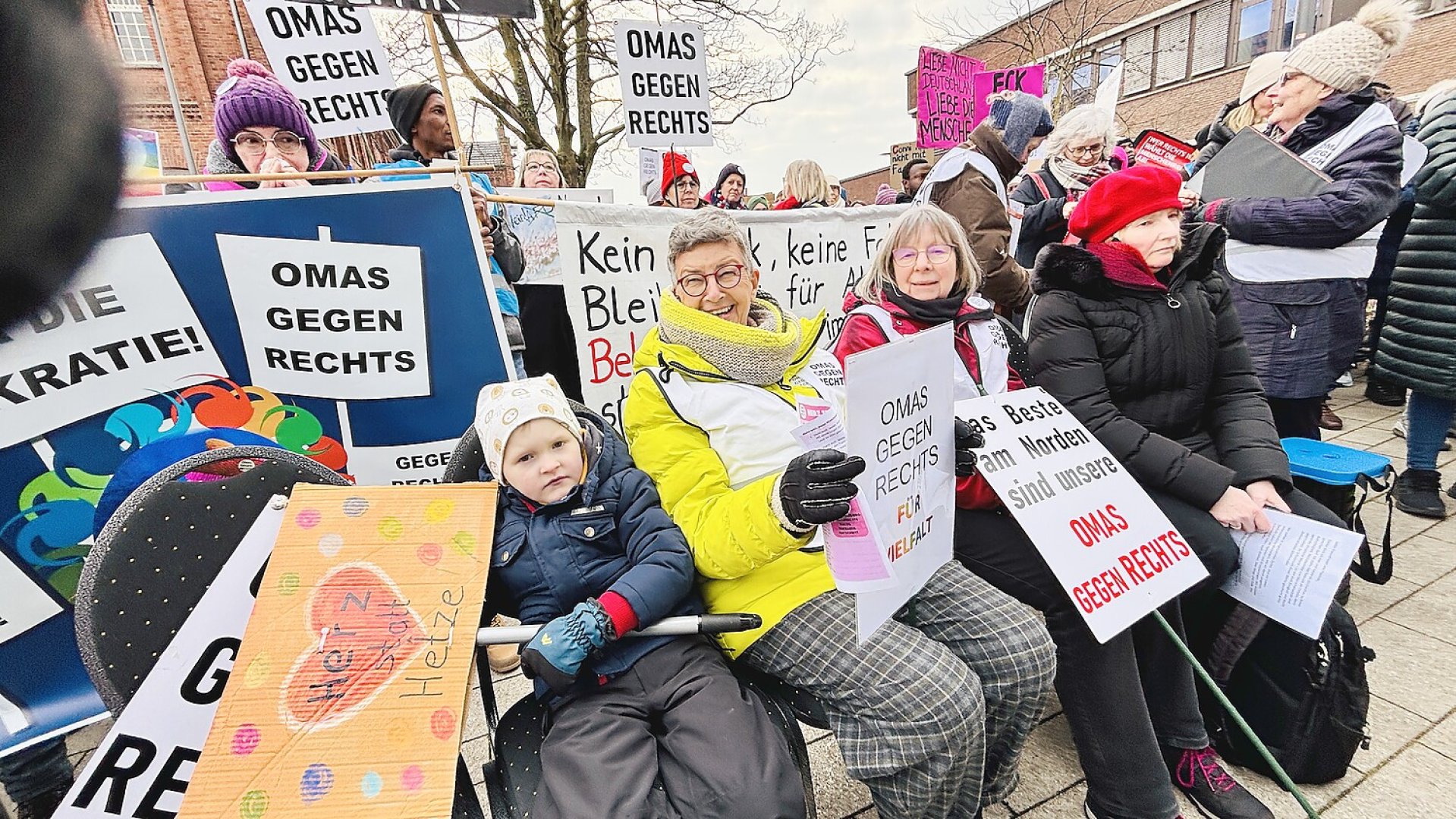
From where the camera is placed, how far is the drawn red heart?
1197 mm

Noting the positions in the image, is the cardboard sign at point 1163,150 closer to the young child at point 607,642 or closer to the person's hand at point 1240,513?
the person's hand at point 1240,513

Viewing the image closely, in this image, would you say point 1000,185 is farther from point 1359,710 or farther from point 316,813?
point 316,813

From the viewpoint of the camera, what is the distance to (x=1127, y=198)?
6.86 feet

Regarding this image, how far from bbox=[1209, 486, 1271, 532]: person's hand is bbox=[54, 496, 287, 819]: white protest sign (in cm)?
237

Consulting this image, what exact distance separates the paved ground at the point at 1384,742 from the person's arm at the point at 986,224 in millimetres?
1861

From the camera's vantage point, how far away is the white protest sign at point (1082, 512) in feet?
5.66

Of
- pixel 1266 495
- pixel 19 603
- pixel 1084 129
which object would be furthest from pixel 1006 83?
pixel 19 603

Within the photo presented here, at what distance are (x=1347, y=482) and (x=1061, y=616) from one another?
1221 millimetres

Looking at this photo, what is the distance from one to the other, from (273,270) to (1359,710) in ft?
11.5

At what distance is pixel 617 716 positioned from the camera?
1.39 meters

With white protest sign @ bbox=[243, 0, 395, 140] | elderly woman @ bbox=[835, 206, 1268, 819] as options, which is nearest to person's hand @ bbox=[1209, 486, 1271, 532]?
elderly woman @ bbox=[835, 206, 1268, 819]

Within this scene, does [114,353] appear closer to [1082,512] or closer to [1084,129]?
[1082,512]

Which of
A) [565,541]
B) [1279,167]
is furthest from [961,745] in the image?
[1279,167]

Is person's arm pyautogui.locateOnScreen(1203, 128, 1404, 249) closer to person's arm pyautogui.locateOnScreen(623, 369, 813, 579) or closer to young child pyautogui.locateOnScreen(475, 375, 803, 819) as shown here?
person's arm pyautogui.locateOnScreen(623, 369, 813, 579)
